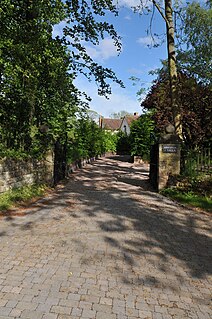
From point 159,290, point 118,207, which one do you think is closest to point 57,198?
point 118,207

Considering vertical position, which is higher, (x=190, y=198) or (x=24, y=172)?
(x=24, y=172)

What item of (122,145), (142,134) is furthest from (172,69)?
(122,145)

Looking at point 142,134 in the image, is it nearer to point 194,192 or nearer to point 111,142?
point 111,142

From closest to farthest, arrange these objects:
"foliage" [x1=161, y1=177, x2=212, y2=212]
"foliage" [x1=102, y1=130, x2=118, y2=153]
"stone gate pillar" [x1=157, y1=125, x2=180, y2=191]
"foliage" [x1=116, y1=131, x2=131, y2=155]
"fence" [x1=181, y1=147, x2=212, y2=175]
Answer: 1. "foliage" [x1=161, y1=177, x2=212, y2=212]
2. "fence" [x1=181, y1=147, x2=212, y2=175]
3. "stone gate pillar" [x1=157, y1=125, x2=180, y2=191]
4. "foliage" [x1=102, y1=130, x2=118, y2=153]
5. "foliage" [x1=116, y1=131, x2=131, y2=155]

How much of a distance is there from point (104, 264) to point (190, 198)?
459 centimetres

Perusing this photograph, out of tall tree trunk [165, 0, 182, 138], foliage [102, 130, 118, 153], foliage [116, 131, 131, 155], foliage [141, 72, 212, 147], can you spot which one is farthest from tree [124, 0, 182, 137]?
foliage [116, 131, 131, 155]

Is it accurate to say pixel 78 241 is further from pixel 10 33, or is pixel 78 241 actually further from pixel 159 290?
pixel 10 33

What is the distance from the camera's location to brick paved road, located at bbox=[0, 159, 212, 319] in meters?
2.63

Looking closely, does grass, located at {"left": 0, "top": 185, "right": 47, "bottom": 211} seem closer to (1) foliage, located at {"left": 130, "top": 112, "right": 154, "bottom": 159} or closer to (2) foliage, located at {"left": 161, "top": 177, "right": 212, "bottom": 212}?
(2) foliage, located at {"left": 161, "top": 177, "right": 212, "bottom": 212}

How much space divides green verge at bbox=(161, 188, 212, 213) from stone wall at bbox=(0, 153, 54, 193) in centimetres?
402

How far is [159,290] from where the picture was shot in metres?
3.00

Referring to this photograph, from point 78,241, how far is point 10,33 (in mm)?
6241

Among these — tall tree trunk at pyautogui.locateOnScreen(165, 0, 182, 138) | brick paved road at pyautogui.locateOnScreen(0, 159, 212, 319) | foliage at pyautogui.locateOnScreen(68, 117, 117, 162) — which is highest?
tall tree trunk at pyautogui.locateOnScreen(165, 0, 182, 138)

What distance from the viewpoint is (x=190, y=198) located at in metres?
7.46
